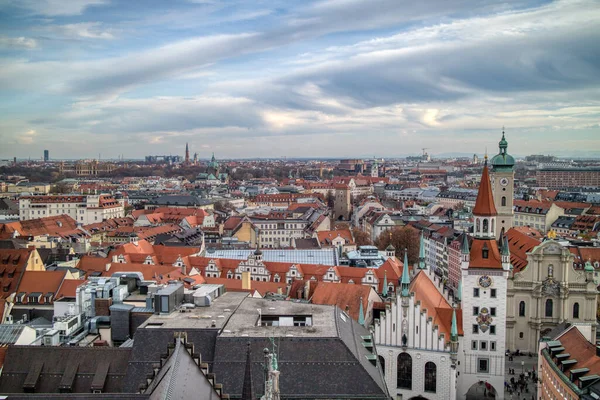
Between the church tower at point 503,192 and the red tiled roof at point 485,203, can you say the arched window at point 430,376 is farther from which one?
the church tower at point 503,192

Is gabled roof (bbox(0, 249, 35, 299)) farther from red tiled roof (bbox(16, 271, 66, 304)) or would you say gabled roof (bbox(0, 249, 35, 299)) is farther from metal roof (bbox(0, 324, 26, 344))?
metal roof (bbox(0, 324, 26, 344))

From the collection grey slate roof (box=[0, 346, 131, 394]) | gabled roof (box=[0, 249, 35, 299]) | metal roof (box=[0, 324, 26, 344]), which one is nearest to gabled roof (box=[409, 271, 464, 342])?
grey slate roof (box=[0, 346, 131, 394])

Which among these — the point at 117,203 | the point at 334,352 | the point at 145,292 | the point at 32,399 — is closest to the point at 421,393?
the point at 334,352

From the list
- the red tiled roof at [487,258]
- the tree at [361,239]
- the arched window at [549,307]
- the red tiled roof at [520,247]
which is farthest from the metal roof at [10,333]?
the tree at [361,239]

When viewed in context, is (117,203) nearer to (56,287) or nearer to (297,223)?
(297,223)

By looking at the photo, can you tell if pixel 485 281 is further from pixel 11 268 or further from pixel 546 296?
pixel 11 268

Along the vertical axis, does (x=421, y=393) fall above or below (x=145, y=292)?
below
